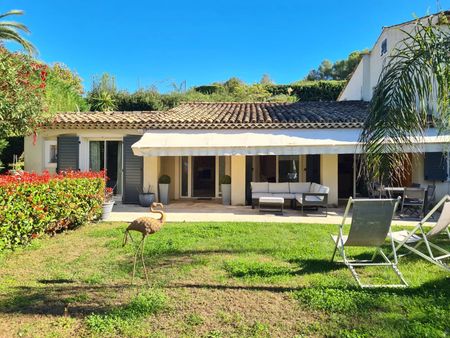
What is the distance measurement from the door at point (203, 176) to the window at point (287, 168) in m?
5.28

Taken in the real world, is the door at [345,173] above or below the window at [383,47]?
below

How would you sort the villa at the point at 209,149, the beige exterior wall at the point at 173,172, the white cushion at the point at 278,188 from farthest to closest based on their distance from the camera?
the beige exterior wall at the point at 173,172
the white cushion at the point at 278,188
the villa at the point at 209,149

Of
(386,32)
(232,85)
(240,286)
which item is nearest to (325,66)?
(232,85)

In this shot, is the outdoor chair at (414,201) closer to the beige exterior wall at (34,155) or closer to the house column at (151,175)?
the house column at (151,175)

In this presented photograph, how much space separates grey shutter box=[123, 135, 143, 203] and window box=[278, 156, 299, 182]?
10036mm

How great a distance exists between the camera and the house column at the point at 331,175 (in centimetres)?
2205

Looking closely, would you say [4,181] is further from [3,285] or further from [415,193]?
[415,193]

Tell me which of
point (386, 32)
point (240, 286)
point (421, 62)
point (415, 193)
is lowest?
point (240, 286)

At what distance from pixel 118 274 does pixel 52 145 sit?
18.4 m

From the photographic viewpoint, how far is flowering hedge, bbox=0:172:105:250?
10.2 meters

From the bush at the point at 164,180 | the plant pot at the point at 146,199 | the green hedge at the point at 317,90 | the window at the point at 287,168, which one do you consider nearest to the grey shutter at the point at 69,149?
the plant pot at the point at 146,199

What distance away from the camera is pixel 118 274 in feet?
28.6

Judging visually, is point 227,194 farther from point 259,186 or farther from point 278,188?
point 278,188

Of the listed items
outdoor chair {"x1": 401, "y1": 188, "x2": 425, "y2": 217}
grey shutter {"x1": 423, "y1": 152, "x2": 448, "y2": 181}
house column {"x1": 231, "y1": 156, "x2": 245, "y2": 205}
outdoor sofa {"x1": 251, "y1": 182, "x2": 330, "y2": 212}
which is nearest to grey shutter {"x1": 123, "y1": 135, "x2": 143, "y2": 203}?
house column {"x1": 231, "y1": 156, "x2": 245, "y2": 205}
